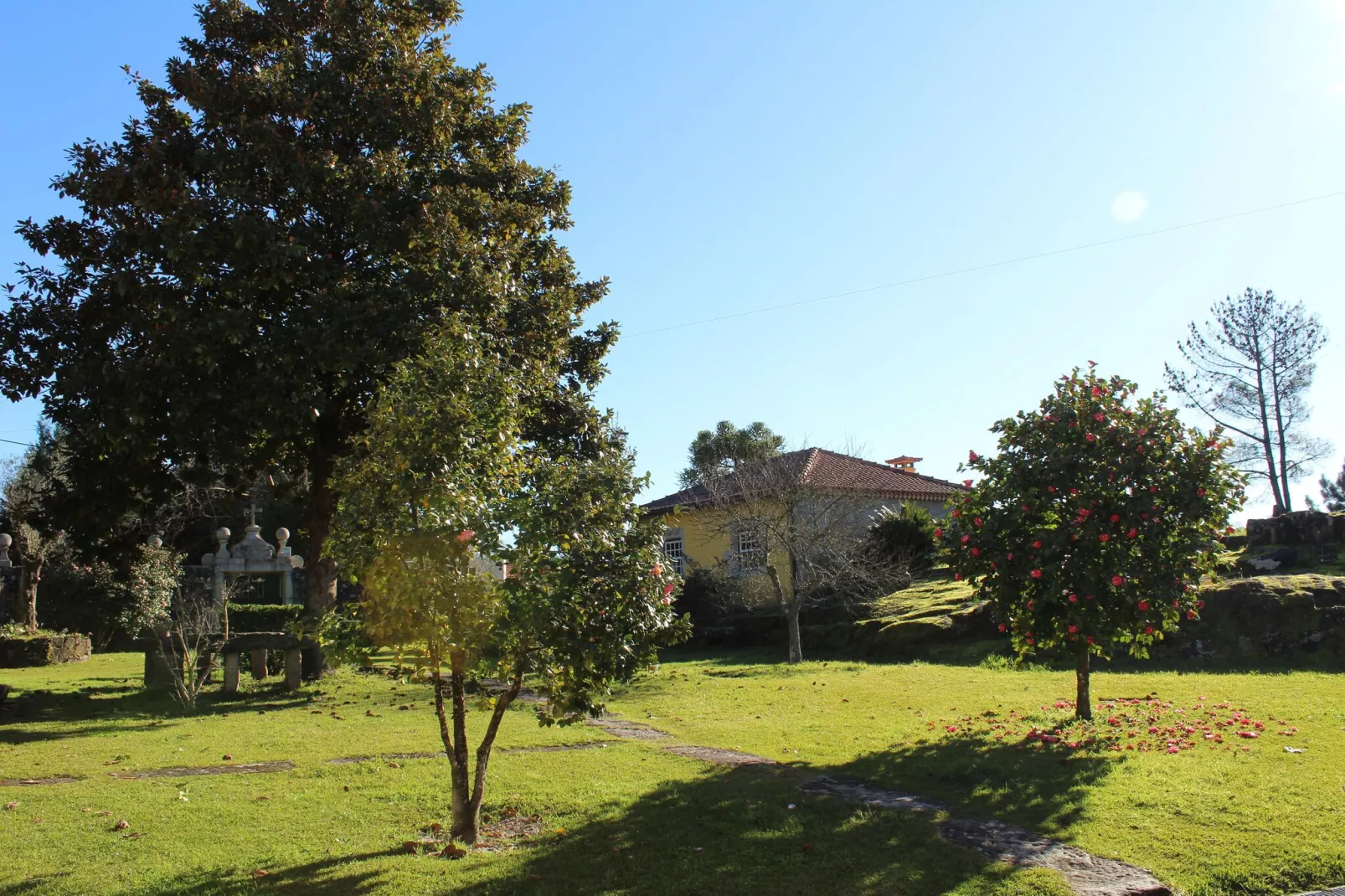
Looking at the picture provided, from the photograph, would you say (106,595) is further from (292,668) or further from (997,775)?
(997,775)

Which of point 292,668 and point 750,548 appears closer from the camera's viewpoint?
point 292,668

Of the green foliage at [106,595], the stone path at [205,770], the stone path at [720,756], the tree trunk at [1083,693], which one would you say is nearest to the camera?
the stone path at [205,770]

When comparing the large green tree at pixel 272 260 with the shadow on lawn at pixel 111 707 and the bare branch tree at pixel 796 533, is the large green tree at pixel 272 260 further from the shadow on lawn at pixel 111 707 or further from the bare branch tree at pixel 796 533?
the bare branch tree at pixel 796 533

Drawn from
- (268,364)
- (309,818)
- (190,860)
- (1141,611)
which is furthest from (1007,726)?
(268,364)

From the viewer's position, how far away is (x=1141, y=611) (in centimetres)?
895

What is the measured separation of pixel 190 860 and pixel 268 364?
8.27 m

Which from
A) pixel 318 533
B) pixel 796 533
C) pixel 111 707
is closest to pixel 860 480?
pixel 796 533

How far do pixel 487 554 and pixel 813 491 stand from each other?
17.0 m

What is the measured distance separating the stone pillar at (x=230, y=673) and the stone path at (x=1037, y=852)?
11.4 m

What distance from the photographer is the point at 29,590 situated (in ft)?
85.2

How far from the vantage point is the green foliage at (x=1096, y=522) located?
29.7 feet

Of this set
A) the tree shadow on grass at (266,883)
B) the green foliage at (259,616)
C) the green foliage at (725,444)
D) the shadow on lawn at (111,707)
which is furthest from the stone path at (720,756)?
the green foliage at (725,444)

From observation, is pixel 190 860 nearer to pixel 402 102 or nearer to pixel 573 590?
pixel 573 590

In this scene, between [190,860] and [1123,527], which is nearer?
[190,860]
